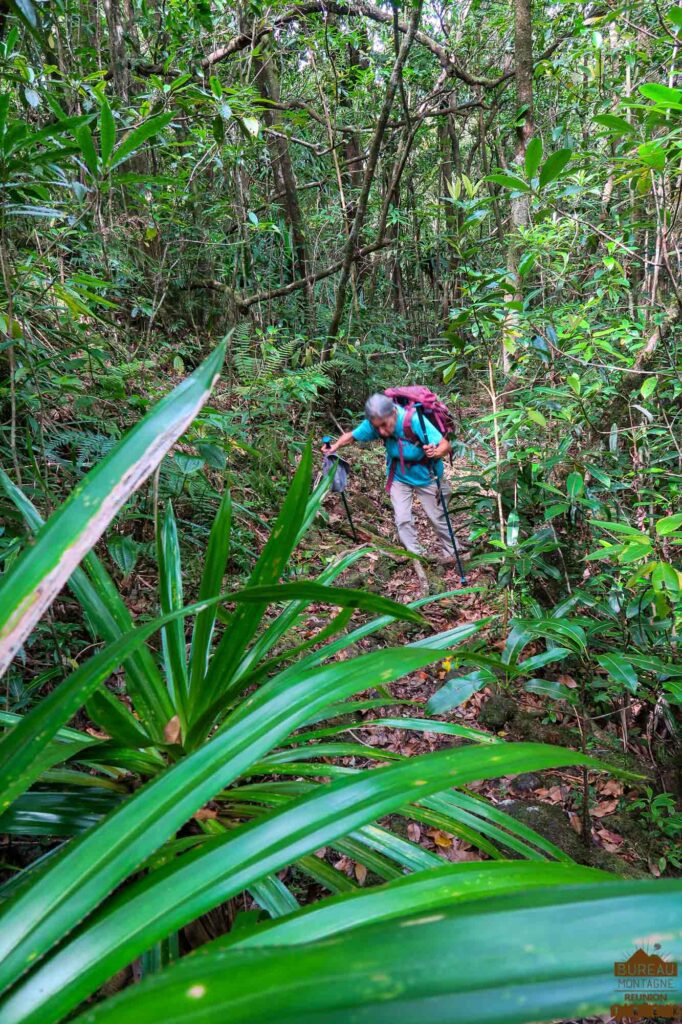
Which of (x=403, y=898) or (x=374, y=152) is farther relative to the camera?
(x=374, y=152)

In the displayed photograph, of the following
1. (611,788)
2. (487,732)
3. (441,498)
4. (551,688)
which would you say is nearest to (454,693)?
(551,688)

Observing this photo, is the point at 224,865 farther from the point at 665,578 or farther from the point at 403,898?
the point at 665,578

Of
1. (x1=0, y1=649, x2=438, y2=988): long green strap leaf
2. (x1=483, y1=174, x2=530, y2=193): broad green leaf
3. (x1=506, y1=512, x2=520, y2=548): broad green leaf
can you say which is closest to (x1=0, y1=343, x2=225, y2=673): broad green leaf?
(x1=0, y1=649, x2=438, y2=988): long green strap leaf

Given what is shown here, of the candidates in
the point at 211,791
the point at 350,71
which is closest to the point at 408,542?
the point at 211,791

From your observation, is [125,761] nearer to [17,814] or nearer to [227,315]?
[17,814]

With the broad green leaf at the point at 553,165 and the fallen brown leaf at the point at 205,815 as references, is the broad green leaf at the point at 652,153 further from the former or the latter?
the fallen brown leaf at the point at 205,815

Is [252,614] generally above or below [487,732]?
above

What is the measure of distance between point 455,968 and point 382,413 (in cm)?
379

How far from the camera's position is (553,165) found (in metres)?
1.90

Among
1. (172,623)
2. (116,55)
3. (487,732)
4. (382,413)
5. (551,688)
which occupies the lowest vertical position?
(487,732)

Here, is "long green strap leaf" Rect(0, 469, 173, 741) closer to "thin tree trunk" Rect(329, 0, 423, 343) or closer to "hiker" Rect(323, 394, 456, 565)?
"hiker" Rect(323, 394, 456, 565)

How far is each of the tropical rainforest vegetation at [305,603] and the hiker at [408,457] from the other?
13.5 inches

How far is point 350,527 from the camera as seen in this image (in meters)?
4.66

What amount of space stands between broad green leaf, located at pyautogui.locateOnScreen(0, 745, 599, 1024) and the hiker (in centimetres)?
339
